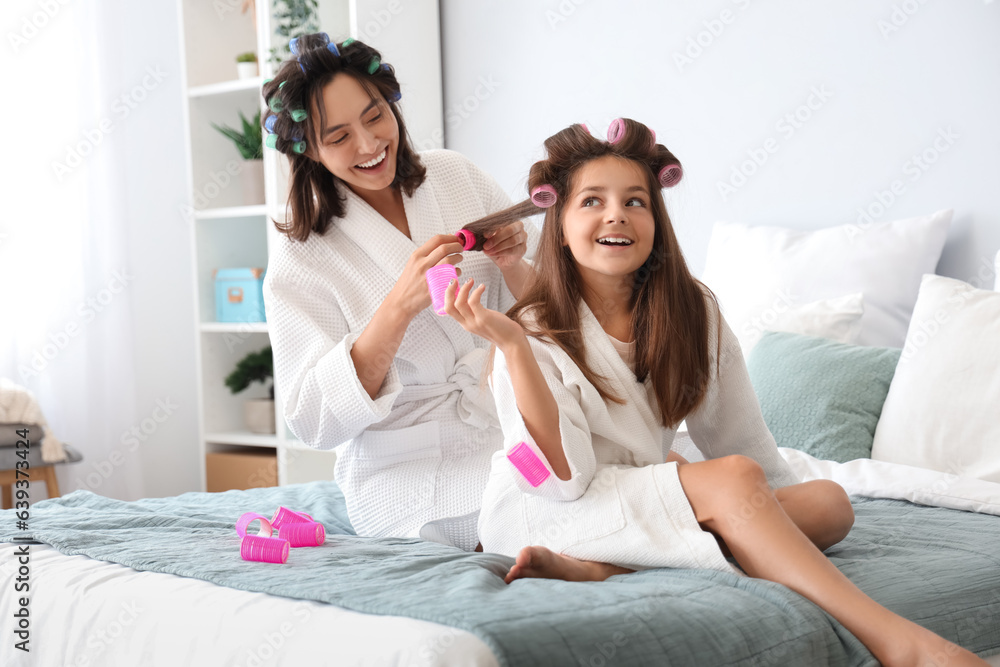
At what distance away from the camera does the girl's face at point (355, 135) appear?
1578 millimetres

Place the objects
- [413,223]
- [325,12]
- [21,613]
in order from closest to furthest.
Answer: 1. [21,613]
2. [413,223]
3. [325,12]

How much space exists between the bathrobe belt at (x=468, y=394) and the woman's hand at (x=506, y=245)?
0.19 m

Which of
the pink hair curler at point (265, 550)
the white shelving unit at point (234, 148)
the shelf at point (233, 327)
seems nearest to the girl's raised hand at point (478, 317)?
the pink hair curler at point (265, 550)

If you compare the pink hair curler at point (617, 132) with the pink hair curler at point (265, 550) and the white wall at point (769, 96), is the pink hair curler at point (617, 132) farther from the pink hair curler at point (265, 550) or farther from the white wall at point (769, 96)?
the white wall at point (769, 96)

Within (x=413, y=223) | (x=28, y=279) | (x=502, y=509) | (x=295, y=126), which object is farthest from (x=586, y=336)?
(x=28, y=279)

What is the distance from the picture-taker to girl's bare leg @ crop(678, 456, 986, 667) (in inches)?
37.5

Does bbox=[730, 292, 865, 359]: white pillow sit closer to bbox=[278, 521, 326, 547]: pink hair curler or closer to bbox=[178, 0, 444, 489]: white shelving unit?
bbox=[278, 521, 326, 547]: pink hair curler

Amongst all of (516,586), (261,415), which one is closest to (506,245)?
(516,586)

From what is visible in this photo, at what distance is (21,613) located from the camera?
1.21 m

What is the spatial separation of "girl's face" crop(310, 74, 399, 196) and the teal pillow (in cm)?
87

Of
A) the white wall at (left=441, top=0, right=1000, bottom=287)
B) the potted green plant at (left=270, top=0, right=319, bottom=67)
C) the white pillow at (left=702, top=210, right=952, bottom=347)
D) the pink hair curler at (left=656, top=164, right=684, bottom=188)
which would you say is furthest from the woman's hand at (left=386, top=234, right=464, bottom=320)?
the potted green plant at (left=270, top=0, right=319, bottom=67)

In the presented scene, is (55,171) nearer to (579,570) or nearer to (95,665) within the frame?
(95,665)

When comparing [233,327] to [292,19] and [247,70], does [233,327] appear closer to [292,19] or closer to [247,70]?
[247,70]

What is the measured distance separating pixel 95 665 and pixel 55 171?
95.6 inches
